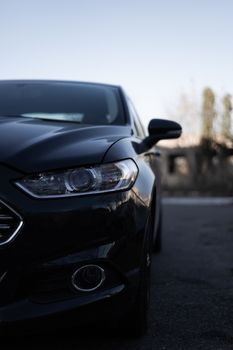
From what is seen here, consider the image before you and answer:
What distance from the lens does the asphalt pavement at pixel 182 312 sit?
2.85 meters

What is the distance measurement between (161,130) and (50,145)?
1.45m

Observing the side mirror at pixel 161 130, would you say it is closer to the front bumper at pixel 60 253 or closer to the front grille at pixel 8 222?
the front bumper at pixel 60 253

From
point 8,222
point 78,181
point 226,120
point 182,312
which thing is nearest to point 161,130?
point 182,312

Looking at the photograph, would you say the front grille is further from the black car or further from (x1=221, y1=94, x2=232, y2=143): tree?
(x1=221, y1=94, x2=232, y2=143): tree

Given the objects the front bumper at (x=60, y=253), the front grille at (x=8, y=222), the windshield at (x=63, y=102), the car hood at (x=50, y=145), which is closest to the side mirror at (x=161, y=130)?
the windshield at (x=63, y=102)

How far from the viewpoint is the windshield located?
395cm

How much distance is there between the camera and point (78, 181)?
253 cm

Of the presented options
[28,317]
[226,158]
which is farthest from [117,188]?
[226,158]

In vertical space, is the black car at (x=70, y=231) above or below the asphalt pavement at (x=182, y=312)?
above

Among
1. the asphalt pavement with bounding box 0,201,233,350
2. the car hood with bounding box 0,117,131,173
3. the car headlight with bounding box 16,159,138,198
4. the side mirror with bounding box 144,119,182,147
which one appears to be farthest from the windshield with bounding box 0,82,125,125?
the asphalt pavement with bounding box 0,201,233,350

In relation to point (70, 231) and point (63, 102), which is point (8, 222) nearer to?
point (70, 231)

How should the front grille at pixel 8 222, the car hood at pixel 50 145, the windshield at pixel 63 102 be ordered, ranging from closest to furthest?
1. the front grille at pixel 8 222
2. the car hood at pixel 50 145
3. the windshield at pixel 63 102

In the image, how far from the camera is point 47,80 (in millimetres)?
4781

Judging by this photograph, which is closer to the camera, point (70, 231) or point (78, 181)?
point (70, 231)
